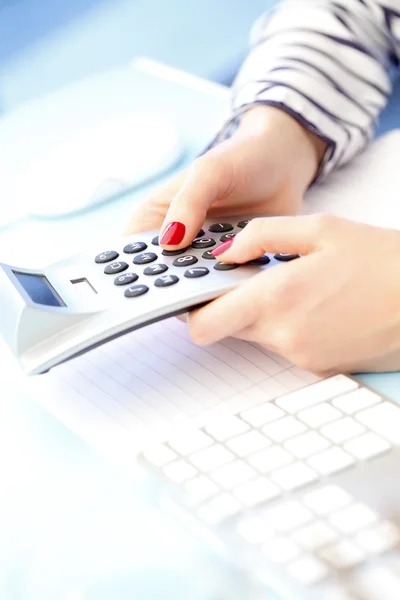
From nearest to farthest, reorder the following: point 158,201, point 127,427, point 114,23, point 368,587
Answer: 1. point 368,587
2. point 127,427
3. point 158,201
4. point 114,23

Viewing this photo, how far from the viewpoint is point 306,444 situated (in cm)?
36

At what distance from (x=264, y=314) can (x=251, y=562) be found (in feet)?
0.46

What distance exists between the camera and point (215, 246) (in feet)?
1.51

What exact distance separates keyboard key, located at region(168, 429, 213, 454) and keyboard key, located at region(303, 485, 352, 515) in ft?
0.19

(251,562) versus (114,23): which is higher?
(114,23)

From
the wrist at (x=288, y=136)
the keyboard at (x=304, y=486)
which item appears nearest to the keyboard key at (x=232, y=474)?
the keyboard at (x=304, y=486)

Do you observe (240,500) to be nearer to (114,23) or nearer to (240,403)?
(240,403)

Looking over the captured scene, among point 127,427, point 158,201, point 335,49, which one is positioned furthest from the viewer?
point 335,49

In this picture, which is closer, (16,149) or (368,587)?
(368,587)

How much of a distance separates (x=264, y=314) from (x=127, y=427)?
9 cm

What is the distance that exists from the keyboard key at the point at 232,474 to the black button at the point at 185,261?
13 cm

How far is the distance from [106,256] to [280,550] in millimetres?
215

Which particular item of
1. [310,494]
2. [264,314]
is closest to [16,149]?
[264,314]

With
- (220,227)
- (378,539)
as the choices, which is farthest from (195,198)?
(378,539)
